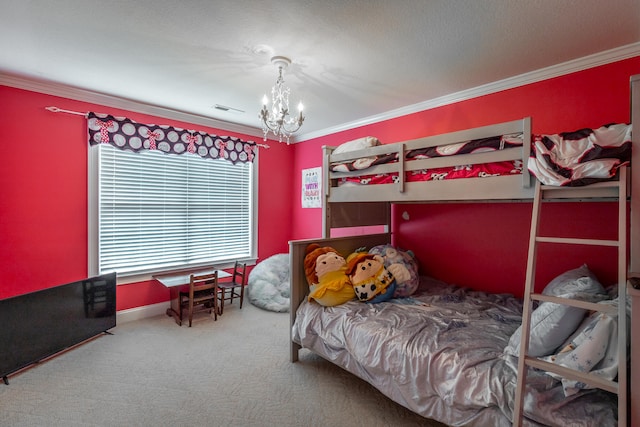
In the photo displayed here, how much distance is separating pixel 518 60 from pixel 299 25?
1737 mm

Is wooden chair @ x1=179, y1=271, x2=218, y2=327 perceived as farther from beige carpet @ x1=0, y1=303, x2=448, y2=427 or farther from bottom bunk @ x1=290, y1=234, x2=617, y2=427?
bottom bunk @ x1=290, y1=234, x2=617, y2=427

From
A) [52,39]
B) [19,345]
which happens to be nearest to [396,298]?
[19,345]

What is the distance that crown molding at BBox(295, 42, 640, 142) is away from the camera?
2230mm

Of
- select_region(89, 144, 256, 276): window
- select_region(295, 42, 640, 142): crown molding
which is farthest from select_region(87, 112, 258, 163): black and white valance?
select_region(295, 42, 640, 142): crown molding

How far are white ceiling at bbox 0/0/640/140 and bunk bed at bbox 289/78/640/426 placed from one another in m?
0.68

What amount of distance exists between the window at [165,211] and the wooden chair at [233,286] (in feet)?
1.00

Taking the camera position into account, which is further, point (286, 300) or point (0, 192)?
point (286, 300)

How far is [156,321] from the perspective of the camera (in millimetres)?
3512

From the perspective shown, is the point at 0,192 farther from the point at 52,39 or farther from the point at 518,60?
the point at 518,60

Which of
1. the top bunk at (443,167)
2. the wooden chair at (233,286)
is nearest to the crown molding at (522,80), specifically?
the top bunk at (443,167)

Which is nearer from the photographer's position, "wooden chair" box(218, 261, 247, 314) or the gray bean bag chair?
"wooden chair" box(218, 261, 247, 314)

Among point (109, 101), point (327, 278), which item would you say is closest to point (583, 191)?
point (327, 278)

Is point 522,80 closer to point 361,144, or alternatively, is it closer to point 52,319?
point 361,144

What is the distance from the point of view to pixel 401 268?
2.86m
